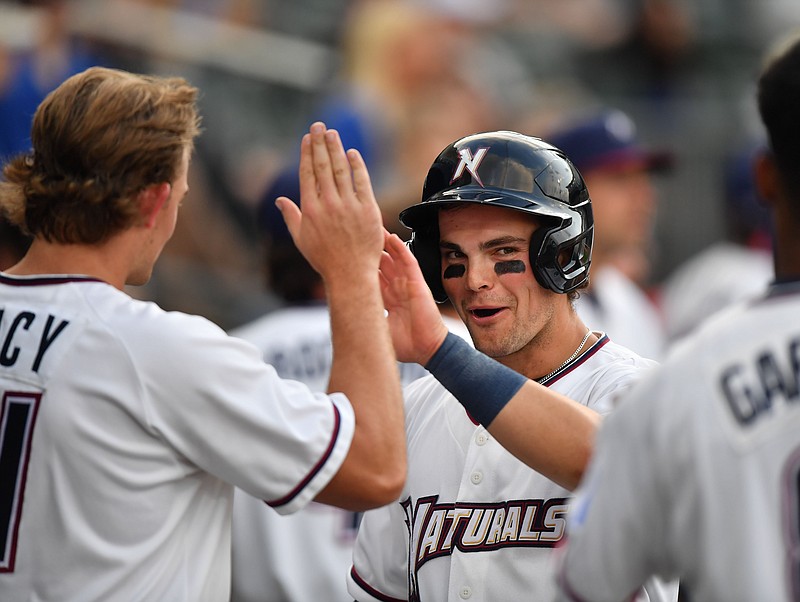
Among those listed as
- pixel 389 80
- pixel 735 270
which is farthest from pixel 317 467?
pixel 389 80

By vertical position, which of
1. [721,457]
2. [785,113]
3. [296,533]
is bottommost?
[296,533]

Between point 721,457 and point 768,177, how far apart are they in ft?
1.84

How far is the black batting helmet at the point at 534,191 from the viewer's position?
10.5 feet

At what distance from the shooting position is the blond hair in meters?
2.85

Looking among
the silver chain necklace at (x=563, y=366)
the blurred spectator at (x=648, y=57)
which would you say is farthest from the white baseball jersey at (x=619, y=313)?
the blurred spectator at (x=648, y=57)

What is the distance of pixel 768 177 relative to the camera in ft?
7.36

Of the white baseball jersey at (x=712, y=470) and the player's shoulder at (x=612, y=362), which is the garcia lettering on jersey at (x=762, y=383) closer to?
the white baseball jersey at (x=712, y=470)

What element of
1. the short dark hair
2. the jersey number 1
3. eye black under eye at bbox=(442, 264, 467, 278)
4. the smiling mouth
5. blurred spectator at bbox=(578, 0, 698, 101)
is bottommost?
the jersey number 1

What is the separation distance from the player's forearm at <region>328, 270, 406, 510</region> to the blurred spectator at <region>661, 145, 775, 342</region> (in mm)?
5433

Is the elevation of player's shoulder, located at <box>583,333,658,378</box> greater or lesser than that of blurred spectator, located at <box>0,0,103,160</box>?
lesser

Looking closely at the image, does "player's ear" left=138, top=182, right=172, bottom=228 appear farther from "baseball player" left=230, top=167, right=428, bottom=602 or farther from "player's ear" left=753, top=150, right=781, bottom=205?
"baseball player" left=230, top=167, right=428, bottom=602

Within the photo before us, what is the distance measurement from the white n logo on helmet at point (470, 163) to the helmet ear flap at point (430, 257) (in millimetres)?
240

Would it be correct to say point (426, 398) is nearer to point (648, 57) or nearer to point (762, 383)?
point (762, 383)

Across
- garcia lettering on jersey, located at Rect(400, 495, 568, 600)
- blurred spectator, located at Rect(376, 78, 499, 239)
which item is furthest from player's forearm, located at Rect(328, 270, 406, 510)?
blurred spectator, located at Rect(376, 78, 499, 239)
